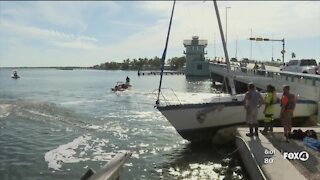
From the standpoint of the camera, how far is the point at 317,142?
13.3 metres

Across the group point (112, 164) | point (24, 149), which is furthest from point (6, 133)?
point (112, 164)

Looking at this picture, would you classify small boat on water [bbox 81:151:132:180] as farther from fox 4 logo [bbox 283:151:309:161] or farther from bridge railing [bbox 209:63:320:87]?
bridge railing [bbox 209:63:320:87]

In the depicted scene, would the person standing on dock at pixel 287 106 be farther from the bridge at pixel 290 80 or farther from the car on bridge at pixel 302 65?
the car on bridge at pixel 302 65

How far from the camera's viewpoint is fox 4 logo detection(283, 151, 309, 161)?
39.5 ft

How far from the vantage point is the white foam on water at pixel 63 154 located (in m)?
16.9

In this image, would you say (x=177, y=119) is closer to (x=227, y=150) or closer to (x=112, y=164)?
(x=227, y=150)

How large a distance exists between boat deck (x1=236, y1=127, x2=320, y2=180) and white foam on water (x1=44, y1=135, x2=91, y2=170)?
6.91 meters

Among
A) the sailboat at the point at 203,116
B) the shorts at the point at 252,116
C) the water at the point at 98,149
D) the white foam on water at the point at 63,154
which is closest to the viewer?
the shorts at the point at 252,116

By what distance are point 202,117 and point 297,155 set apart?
7194 mm

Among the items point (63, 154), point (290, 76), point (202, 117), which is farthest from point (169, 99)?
point (63, 154)

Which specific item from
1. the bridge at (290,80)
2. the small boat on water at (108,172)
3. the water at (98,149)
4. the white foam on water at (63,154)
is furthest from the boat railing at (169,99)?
the small boat on water at (108,172)

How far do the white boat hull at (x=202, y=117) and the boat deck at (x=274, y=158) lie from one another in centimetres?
327

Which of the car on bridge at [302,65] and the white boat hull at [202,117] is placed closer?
the white boat hull at [202,117]

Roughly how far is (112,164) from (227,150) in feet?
27.4
